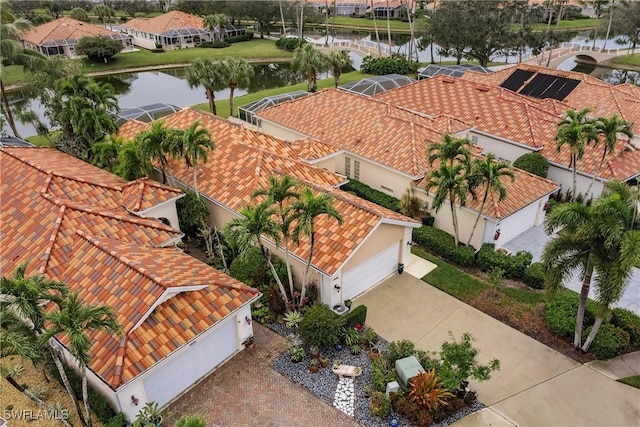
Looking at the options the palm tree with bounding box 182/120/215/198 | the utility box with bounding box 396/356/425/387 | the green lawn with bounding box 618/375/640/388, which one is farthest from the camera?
the palm tree with bounding box 182/120/215/198

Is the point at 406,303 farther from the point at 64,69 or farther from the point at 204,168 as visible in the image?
the point at 64,69

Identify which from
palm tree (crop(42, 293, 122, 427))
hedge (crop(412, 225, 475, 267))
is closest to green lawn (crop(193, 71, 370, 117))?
hedge (crop(412, 225, 475, 267))

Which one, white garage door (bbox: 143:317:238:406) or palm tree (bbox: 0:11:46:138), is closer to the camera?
white garage door (bbox: 143:317:238:406)

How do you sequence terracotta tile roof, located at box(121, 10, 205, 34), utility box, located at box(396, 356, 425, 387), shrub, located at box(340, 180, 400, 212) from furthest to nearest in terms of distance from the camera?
1. terracotta tile roof, located at box(121, 10, 205, 34)
2. shrub, located at box(340, 180, 400, 212)
3. utility box, located at box(396, 356, 425, 387)

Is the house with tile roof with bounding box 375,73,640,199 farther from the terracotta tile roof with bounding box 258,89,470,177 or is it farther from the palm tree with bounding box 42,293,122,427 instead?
the palm tree with bounding box 42,293,122,427

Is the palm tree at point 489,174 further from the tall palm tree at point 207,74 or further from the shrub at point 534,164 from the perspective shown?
the tall palm tree at point 207,74

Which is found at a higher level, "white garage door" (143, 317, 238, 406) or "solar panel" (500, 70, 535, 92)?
"solar panel" (500, 70, 535, 92)

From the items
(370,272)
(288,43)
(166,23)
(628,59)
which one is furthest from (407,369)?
(166,23)
